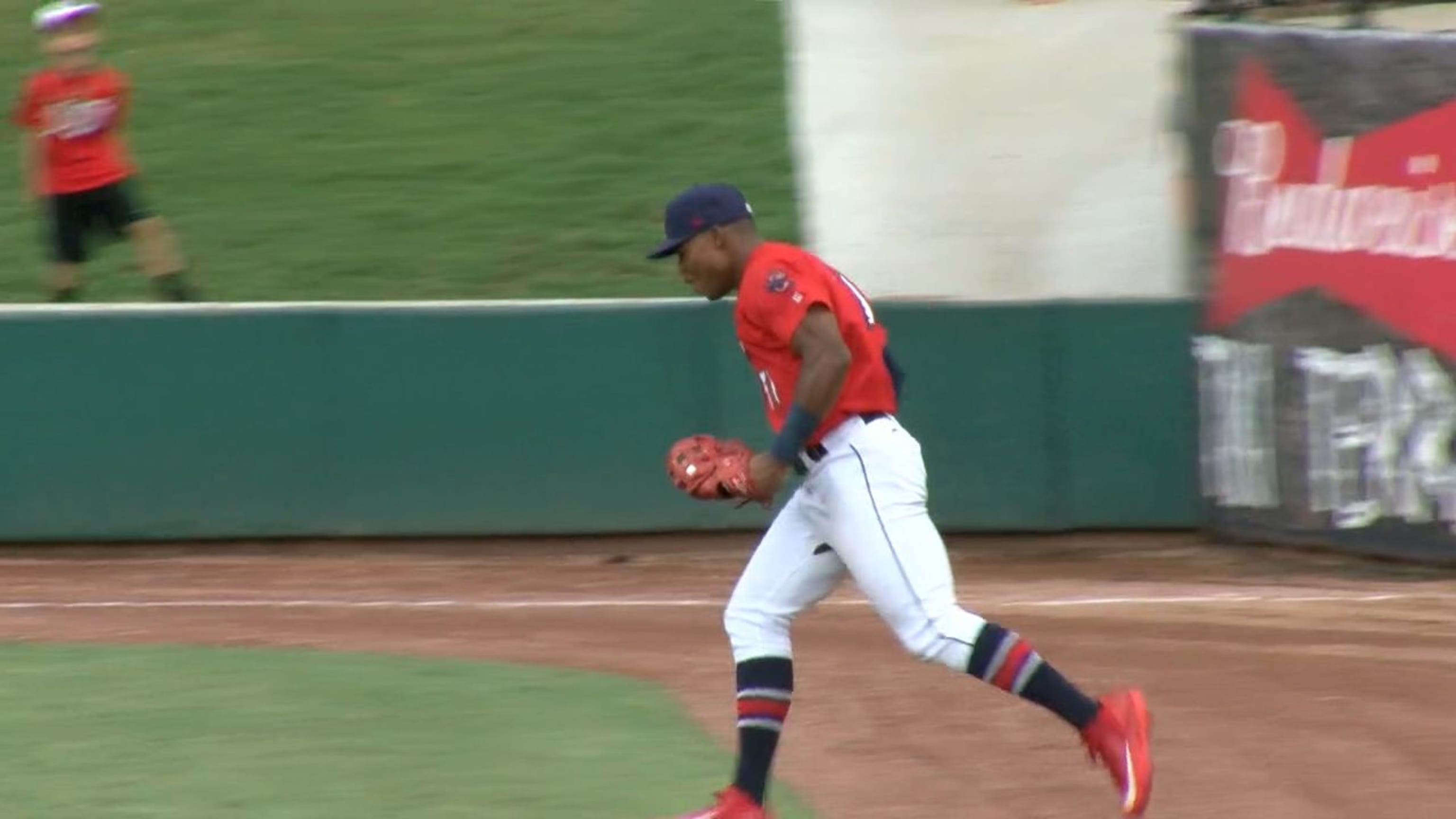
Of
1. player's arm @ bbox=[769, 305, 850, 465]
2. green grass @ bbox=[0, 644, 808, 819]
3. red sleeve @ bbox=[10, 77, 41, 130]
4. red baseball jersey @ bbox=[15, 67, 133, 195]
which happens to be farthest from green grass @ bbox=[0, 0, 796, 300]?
player's arm @ bbox=[769, 305, 850, 465]

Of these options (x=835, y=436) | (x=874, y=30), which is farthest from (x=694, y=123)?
(x=835, y=436)

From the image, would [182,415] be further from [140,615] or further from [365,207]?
[365,207]

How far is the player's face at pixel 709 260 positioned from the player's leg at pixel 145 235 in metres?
8.35

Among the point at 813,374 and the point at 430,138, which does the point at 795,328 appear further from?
the point at 430,138

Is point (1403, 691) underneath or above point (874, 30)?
underneath

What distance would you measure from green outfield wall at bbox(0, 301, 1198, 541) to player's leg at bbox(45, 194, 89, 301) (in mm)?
1784

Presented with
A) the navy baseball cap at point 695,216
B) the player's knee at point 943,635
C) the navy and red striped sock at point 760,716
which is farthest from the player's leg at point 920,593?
the navy baseball cap at point 695,216

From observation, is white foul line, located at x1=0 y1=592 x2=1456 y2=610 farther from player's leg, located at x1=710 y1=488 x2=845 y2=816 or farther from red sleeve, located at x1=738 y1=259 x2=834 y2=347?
red sleeve, located at x1=738 y1=259 x2=834 y2=347

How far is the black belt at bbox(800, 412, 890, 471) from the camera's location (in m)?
6.02

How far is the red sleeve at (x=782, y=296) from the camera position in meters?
5.72

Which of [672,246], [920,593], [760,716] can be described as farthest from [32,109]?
[920,593]

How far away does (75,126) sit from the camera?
43.2ft

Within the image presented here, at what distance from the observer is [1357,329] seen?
10688mm

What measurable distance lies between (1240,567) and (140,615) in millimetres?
5434
